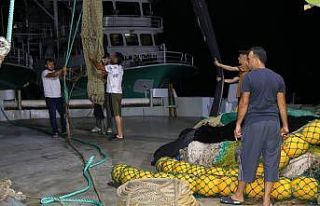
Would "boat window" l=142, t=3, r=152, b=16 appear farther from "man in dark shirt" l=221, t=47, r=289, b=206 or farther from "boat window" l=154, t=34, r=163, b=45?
"man in dark shirt" l=221, t=47, r=289, b=206

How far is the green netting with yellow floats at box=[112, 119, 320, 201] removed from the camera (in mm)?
5215

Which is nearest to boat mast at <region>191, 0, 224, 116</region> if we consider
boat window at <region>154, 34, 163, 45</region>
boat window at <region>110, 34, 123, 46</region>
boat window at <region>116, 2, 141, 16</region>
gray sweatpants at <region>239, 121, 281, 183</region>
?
gray sweatpants at <region>239, 121, 281, 183</region>

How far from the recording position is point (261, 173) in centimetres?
554

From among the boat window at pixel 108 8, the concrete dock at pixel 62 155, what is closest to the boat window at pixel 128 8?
the boat window at pixel 108 8

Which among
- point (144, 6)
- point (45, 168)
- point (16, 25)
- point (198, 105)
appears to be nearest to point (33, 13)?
point (16, 25)

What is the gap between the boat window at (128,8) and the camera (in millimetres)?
21250

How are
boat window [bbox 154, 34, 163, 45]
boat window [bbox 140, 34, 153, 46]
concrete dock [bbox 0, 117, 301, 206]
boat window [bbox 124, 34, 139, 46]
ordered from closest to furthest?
concrete dock [bbox 0, 117, 301, 206] → boat window [bbox 124, 34, 139, 46] → boat window [bbox 140, 34, 153, 46] → boat window [bbox 154, 34, 163, 45]

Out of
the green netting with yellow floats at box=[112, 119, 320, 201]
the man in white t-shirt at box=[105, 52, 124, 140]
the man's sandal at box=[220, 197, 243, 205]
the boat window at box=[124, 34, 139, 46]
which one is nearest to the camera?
the man's sandal at box=[220, 197, 243, 205]

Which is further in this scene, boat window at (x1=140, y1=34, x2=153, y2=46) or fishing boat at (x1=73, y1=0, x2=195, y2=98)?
boat window at (x1=140, y1=34, x2=153, y2=46)

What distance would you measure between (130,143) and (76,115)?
595 cm

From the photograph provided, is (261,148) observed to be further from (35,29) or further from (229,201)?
(35,29)

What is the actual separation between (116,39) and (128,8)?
63.3 inches

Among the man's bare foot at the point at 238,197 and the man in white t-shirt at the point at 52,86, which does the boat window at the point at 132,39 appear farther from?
the man's bare foot at the point at 238,197

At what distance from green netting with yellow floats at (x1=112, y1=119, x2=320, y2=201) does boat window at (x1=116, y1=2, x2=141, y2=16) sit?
1584 centimetres
